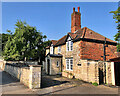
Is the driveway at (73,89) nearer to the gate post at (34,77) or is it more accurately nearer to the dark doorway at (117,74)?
the gate post at (34,77)

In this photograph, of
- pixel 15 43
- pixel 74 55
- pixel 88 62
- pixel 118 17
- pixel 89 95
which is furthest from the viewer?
pixel 15 43

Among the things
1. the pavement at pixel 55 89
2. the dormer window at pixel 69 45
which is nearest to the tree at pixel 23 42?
the dormer window at pixel 69 45

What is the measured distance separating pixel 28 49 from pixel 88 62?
11321mm

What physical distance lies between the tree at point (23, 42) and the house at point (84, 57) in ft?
13.0

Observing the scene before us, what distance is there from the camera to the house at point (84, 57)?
11.1 meters

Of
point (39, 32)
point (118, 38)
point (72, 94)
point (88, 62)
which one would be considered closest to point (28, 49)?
point (39, 32)

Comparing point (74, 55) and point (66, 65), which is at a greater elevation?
point (74, 55)

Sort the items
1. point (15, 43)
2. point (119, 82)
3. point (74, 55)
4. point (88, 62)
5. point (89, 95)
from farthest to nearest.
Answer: point (15, 43), point (74, 55), point (88, 62), point (119, 82), point (89, 95)

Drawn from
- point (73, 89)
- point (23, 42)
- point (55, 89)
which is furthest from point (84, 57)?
point (23, 42)

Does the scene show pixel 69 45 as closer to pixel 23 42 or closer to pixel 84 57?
pixel 84 57

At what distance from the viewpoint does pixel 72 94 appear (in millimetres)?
7371

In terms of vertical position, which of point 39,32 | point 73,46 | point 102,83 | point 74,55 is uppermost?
point 39,32

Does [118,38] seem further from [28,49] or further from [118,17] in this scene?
[28,49]

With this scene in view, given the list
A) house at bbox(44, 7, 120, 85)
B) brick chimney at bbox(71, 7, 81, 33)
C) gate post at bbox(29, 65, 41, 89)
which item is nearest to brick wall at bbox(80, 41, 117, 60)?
house at bbox(44, 7, 120, 85)
